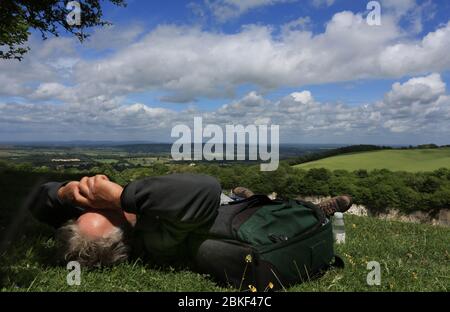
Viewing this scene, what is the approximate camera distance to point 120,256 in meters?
4.87

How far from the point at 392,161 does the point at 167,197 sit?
5011 centimetres

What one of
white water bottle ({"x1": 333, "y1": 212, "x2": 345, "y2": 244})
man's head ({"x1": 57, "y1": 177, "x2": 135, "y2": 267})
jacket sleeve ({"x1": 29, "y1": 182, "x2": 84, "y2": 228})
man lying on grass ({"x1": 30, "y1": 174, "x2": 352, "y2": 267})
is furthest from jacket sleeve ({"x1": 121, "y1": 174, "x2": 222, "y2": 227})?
white water bottle ({"x1": 333, "y1": 212, "x2": 345, "y2": 244})

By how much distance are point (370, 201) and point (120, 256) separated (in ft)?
97.3

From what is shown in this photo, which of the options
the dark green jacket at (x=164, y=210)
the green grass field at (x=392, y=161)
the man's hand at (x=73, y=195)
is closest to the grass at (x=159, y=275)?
the dark green jacket at (x=164, y=210)

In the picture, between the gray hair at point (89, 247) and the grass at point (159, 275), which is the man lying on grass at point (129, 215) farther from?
the grass at point (159, 275)

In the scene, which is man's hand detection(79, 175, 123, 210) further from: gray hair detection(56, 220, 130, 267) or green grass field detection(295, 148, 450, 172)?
green grass field detection(295, 148, 450, 172)

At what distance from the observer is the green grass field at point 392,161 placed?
4491 cm

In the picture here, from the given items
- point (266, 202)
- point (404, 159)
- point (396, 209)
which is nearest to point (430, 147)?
point (404, 159)

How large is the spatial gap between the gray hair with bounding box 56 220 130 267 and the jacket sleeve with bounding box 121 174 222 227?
78 cm

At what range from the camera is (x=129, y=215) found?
4.93 metres

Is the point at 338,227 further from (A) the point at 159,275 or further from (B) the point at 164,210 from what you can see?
(B) the point at 164,210

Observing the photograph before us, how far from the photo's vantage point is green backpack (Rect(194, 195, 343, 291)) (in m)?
4.40

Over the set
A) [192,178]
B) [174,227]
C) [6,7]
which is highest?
A: [6,7]

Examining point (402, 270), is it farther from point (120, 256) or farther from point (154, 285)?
point (120, 256)
